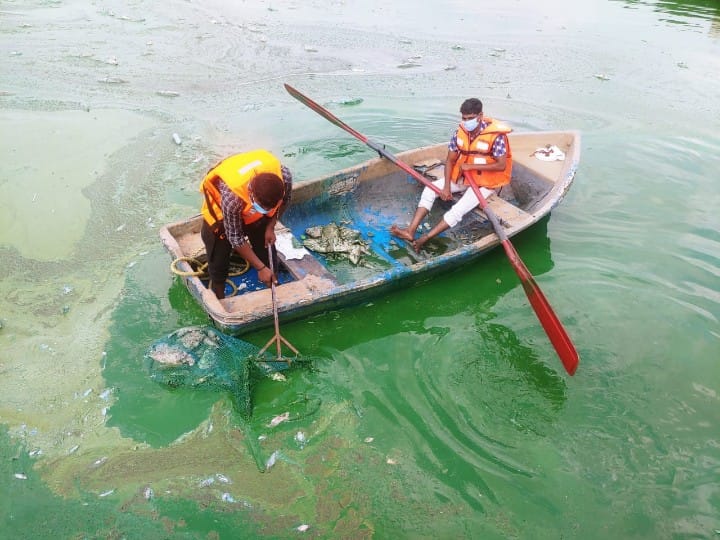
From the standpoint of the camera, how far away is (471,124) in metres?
5.59

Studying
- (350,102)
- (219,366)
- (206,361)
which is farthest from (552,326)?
(350,102)

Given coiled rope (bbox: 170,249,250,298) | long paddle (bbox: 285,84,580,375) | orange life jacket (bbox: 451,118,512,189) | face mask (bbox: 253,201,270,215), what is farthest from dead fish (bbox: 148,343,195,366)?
orange life jacket (bbox: 451,118,512,189)

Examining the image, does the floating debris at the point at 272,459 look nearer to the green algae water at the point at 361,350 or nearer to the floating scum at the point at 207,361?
the green algae water at the point at 361,350

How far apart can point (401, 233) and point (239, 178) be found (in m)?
2.43

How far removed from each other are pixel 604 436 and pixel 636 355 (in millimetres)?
1037

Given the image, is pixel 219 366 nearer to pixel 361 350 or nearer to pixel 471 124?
pixel 361 350

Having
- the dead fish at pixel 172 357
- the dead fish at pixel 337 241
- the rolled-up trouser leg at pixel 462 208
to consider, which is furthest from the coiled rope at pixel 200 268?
the rolled-up trouser leg at pixel 462 208

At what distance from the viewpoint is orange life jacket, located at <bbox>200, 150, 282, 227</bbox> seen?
391 cm

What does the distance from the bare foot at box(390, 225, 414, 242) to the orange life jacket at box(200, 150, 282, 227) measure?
2068 mm

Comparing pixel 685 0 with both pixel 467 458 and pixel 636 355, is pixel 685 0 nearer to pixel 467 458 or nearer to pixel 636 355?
pixel 636 355

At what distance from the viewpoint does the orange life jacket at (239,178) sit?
3908 millimetres

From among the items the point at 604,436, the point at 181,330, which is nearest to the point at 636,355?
the point at 604,436

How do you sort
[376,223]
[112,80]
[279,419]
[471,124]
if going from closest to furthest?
[279,419] → [471,124] → [376,223] → [112,80]

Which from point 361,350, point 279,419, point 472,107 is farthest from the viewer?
point 472,107
